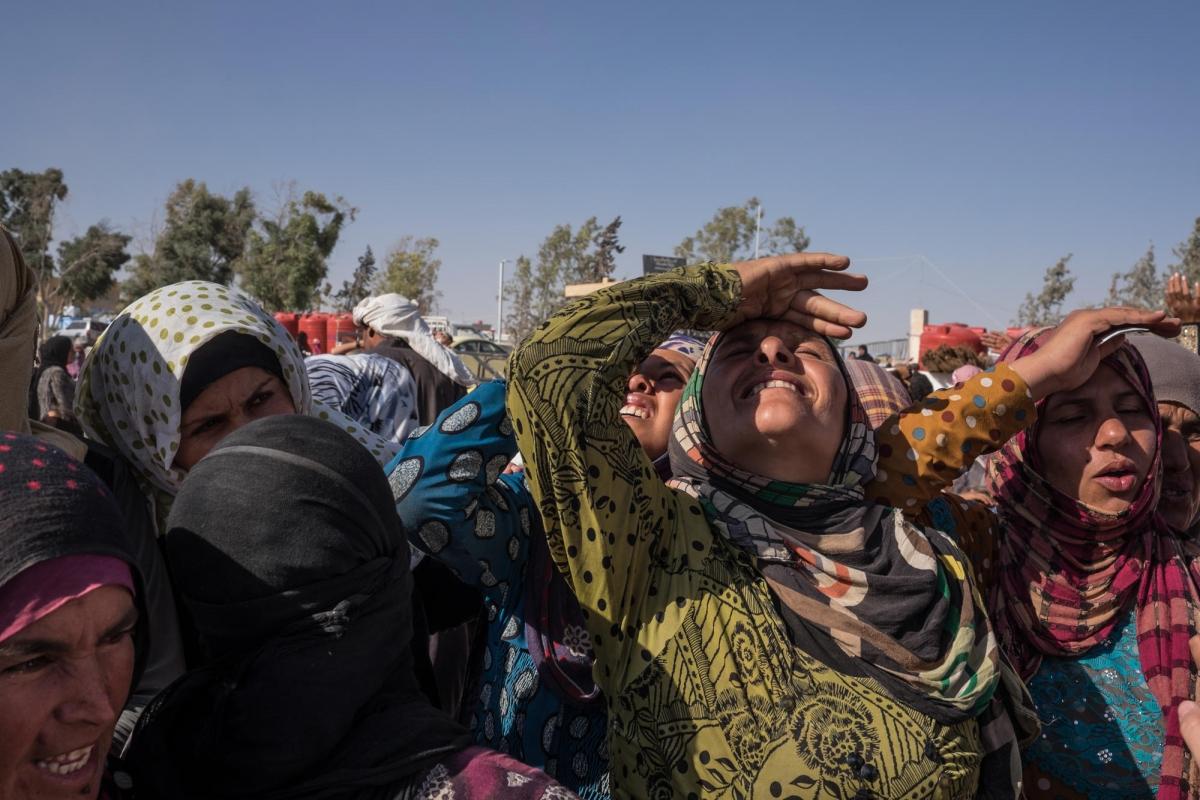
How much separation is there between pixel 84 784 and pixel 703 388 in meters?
1.28

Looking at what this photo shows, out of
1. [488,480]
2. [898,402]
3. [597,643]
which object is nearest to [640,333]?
[488,480]

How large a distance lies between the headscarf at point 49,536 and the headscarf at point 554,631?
0.78 meters

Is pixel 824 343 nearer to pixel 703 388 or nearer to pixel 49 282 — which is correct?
pixel 703 388

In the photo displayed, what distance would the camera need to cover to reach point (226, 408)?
206 centimetres

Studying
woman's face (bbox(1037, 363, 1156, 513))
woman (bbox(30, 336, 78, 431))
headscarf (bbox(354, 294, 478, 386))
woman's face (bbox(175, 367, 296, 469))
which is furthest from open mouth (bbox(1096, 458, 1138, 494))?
woman (bbox(30, 336, 78, 431))

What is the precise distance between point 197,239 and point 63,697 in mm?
39142

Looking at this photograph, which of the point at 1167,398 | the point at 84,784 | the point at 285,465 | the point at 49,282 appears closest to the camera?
the point at 84,784

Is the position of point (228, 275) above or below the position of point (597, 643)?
above

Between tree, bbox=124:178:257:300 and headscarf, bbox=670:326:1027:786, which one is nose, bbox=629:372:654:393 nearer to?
headscarf, bbox=670:326:1027:786

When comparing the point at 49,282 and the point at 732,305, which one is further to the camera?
the point at 49,282

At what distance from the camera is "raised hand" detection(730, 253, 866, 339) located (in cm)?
183

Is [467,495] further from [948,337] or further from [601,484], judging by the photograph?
[948,337]

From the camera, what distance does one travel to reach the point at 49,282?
25.6 metres

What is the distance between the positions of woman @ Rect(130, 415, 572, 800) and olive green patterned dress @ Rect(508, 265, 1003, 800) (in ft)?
1.01
